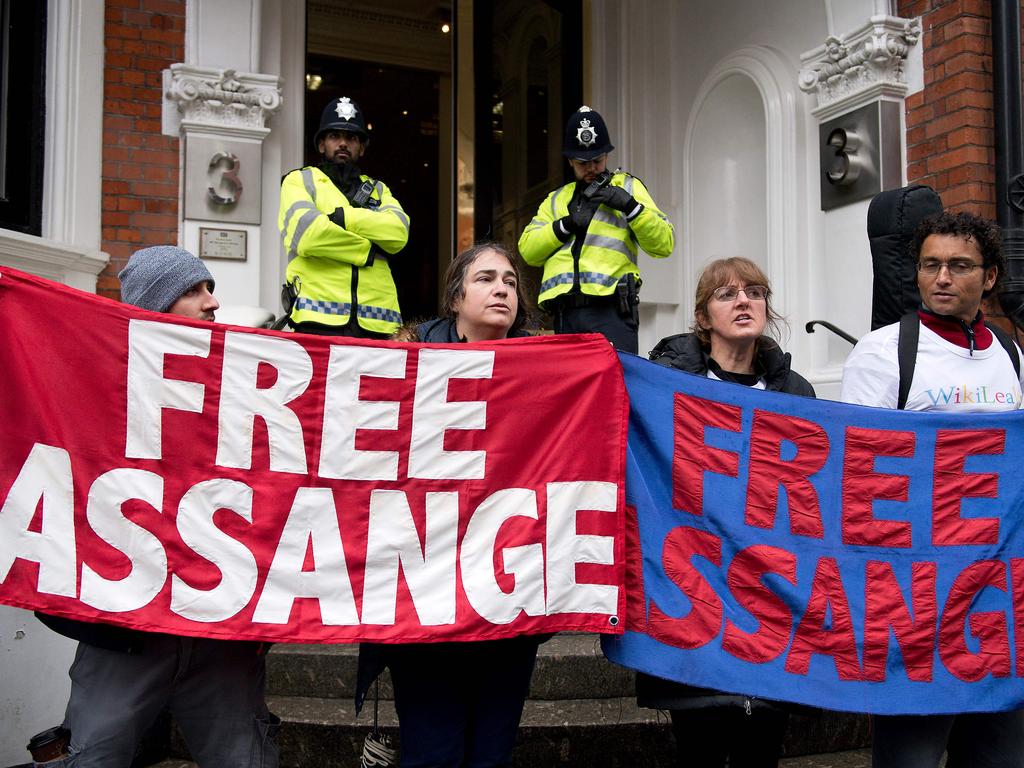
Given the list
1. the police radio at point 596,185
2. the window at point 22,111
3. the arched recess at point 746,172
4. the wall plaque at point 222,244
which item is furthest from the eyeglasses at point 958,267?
the window at point 22,111

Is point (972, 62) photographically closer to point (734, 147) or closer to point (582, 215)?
point (734, 147)

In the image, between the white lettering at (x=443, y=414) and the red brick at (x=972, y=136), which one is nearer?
the white lettering at (x=443, y=414)

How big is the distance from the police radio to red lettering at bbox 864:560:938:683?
3006mm

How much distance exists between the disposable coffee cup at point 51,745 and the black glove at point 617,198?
12.2 ft

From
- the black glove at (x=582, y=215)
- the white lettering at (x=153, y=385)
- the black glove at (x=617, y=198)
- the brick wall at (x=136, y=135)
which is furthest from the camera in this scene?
the brick wall at (x=136, y=135)

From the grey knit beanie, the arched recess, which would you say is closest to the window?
the grey knit beanie

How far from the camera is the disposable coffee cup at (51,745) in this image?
2973 mm

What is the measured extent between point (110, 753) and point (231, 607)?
459 mm

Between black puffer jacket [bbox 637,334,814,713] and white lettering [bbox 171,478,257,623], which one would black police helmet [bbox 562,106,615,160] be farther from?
white lettering [bbox 171,478,257,623]

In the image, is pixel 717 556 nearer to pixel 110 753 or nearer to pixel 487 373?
pixel 487 373

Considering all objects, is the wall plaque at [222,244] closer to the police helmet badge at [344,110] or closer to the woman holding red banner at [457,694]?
the police helmet badge at [344,110]

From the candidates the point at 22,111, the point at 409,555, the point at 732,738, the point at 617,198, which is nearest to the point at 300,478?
the point at 409,555

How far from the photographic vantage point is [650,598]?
Result: 10.1ft

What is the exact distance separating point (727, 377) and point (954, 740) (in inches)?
50.4
